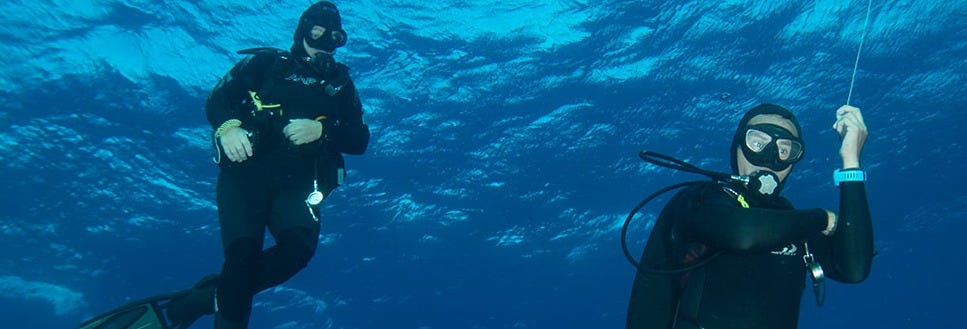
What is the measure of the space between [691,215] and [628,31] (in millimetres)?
10937

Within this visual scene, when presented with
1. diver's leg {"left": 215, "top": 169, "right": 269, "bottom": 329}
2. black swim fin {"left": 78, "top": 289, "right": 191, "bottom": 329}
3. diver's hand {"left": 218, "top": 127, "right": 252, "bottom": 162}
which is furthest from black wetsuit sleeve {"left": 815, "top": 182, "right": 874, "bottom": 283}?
black swim fin {"left": 78, "top": 289, "right": 191, "bottom": 329}

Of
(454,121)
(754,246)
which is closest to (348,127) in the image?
(754,246)

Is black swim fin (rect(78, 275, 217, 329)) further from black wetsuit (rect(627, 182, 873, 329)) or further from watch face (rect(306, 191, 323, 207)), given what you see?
black wetsuit (rect(627, 182, 873, 329))

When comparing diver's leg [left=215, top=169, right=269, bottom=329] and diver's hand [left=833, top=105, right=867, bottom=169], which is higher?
diver's leg [left=215, top=169, right=269, bottom=329]

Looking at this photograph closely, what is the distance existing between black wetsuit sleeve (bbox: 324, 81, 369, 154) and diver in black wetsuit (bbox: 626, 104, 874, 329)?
3.35 m

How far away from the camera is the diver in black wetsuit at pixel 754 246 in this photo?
10.4ft

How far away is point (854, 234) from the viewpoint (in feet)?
→ 11.2

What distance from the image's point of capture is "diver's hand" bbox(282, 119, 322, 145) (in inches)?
201

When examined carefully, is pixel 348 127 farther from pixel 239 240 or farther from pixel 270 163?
pixel 239 240

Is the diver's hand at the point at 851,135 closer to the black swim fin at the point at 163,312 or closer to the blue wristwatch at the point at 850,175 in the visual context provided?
the blue wristwatch at the point at 850,175

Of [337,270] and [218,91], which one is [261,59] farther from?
[337,270]

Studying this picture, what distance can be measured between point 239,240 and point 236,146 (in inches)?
32.3

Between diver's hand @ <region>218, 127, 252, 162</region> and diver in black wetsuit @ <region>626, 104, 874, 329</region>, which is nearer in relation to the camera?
diver in black wetsuit @ <region>626, 104, 874, 329</region>

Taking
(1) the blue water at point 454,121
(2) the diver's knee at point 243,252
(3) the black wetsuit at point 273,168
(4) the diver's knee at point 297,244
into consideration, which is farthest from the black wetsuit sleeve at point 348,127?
(1) the blue water at point 454,121
